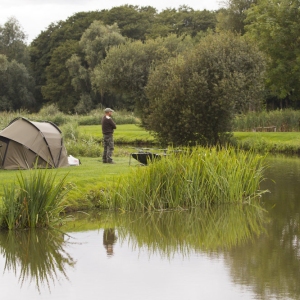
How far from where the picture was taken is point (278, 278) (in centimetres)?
1039

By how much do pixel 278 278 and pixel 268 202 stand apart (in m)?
7.99

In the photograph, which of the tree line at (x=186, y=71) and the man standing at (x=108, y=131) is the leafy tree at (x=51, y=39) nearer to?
the tree line at (x=186, y=71)

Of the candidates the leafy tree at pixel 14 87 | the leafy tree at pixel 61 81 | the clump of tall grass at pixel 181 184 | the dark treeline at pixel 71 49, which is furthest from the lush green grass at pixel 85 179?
the leafy tree at pixel 14 87

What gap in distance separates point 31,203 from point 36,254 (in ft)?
5.35

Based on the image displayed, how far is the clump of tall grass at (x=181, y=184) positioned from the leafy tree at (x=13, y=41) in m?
76.5

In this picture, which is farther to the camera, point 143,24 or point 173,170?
point 143,24

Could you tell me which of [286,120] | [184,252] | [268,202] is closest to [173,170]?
[268,202]

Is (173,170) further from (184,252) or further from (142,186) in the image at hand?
(184,252)

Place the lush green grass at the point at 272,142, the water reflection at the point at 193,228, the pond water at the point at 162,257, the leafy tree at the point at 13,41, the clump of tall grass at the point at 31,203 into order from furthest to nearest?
the leafy tree at the point at 13,41 → the lush green grass at the point at 272,142 → the clump of tall grass at the point at 31,203 → the water reflection at the point at 193,228 → the pond water at the point at 162,257

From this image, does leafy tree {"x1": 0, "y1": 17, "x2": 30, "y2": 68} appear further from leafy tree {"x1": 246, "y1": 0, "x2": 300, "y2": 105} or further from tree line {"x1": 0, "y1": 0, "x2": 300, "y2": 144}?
leafy tree {"x1": 246, "y1": 0, "x2": 300, "y2": 105}

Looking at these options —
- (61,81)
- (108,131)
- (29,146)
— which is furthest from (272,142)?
(61,81)

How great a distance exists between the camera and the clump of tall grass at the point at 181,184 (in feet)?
54.2

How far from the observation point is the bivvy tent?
68.2ft

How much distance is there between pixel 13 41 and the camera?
90.9m
